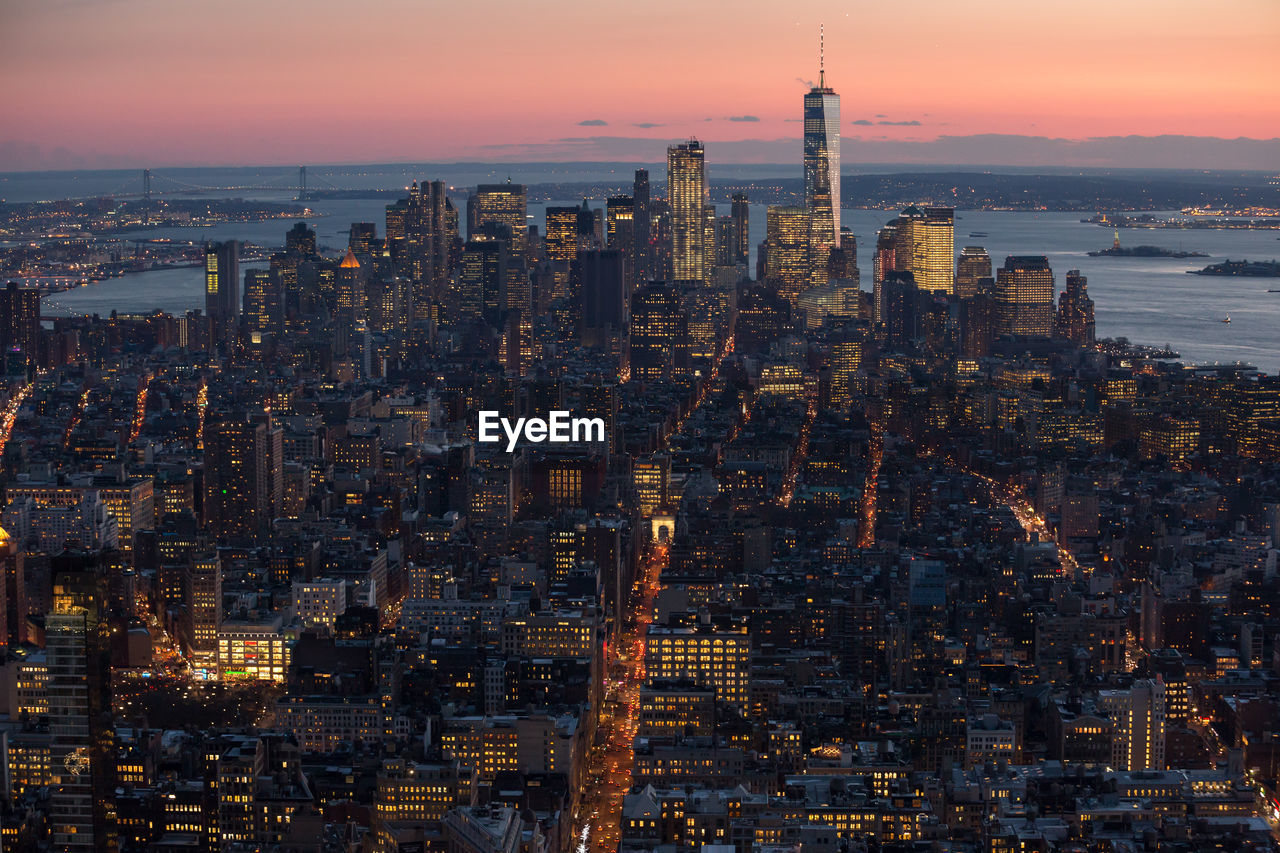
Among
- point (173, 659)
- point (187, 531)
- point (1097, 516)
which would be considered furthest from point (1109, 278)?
point (173, 659)

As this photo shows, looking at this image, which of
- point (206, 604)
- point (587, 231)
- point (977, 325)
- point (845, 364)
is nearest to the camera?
point (206, 604)

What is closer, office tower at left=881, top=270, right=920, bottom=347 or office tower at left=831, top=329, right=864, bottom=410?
office tower at left=831, top=329, right=864, bottom=410

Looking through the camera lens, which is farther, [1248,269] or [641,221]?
[641,221]

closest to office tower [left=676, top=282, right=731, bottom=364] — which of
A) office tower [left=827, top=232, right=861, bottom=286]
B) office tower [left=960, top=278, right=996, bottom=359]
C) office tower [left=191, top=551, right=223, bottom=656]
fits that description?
office tower [left=827, top=232, right=861, bottom=286]

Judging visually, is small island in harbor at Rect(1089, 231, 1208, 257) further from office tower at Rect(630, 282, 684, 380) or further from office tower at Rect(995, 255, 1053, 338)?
office tower at Rect(630, 282, 684, 380)

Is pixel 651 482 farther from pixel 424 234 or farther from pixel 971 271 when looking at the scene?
pixel 424 234

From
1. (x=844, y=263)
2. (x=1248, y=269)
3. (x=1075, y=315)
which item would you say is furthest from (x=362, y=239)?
(x=1248, y=269)
